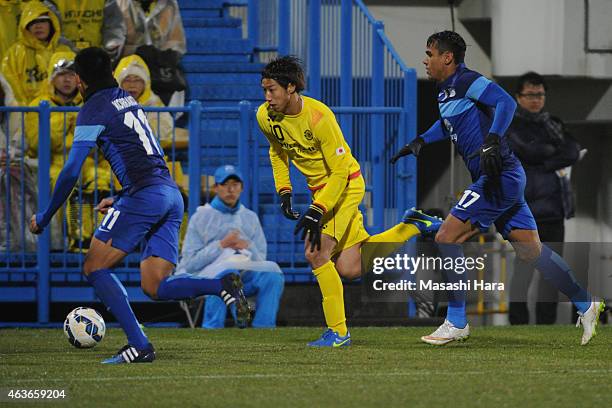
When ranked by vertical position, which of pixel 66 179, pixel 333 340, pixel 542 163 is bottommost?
pixel 333 340

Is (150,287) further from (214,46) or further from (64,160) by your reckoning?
(214,46)

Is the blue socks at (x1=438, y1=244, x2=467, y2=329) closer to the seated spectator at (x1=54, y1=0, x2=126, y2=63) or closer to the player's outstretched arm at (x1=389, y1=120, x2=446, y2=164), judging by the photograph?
the player's outstretched arm at (x1=389, y1=120, x2=446, y2=164)

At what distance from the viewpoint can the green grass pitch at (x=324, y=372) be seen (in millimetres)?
7426

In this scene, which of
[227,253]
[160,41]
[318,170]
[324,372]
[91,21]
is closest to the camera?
[324,372]

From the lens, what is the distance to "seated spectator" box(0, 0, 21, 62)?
50.5 ft

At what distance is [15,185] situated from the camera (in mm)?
13680

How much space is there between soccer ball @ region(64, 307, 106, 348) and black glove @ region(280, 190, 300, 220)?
5.14 ft

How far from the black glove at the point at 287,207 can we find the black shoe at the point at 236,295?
3.03ft

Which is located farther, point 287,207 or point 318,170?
point 287,207

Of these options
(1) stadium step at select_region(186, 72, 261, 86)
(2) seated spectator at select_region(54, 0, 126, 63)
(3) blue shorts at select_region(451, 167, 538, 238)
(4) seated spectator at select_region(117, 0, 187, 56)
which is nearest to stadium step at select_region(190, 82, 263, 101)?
(1) stadium step at select_region(186, 72, 261, 86)

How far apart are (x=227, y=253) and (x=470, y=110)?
3.69 metres

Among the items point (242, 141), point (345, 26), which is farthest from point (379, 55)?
point (242, 141)

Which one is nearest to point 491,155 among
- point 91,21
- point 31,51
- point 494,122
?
point 494,122

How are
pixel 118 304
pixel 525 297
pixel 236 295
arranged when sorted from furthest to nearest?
pixel 525 297, pixel 236 295, pixel 118 304
